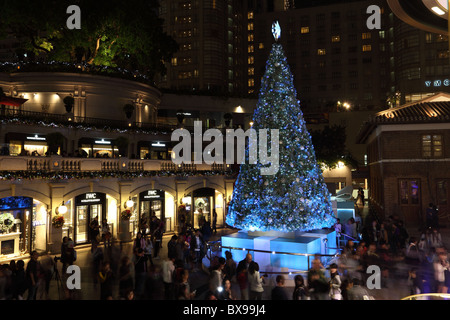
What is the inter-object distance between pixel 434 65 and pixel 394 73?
1162cm

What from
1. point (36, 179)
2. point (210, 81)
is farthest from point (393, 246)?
point (210, 81)

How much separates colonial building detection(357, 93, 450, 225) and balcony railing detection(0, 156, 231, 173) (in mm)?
13160


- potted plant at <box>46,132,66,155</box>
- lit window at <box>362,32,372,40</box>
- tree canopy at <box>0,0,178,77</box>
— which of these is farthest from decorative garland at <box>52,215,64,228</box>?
lit window at <box>362,32,372,40</box>

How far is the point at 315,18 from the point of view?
8181 centimetres

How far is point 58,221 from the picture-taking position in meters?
19.0

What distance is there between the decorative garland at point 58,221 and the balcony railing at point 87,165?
103 inches

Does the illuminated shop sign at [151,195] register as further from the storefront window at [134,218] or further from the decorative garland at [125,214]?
the decorative garland at [125,214]

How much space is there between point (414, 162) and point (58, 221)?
75.8ft

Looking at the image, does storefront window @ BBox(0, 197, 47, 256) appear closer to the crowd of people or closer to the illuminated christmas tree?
the crowd of people

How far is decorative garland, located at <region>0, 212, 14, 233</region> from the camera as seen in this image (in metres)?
17.8

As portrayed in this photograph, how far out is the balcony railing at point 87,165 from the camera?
17600 mm

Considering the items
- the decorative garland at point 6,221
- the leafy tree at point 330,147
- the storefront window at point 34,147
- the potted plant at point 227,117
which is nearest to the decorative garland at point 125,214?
the decorative garland at point 6,221

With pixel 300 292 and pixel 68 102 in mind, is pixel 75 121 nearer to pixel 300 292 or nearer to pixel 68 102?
pixel 68 102

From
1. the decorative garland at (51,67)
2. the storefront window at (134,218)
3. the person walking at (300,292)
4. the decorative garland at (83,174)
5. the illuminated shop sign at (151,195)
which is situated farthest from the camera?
the decorative garland at (51,67)
